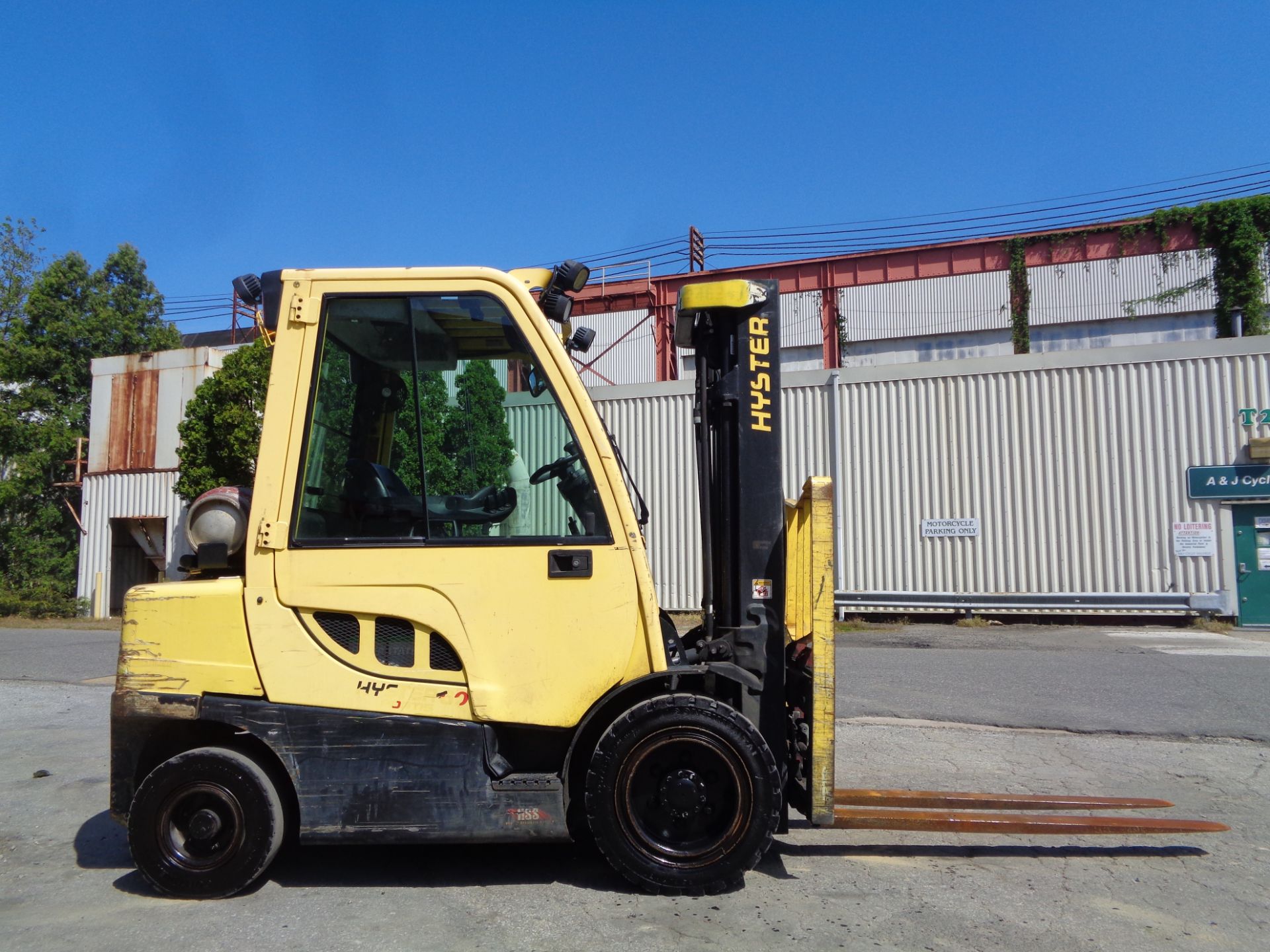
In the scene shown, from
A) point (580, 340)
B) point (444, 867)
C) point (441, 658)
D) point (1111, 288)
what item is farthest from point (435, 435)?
point (1111, 288)

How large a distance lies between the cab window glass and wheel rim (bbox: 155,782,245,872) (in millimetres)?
1211

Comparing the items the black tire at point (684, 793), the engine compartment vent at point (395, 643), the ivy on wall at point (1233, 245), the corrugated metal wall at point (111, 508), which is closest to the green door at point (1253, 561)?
the ivy on wall at point (1233, 245)

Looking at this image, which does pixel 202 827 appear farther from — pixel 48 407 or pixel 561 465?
pixel 48 407

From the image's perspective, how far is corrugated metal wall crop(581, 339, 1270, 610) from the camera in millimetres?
16172

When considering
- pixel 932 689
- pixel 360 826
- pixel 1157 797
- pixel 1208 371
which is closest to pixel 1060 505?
pixel 1208 371

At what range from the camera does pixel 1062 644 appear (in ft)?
44.1

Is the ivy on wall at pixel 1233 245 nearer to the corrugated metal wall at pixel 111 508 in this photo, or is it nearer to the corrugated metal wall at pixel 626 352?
the corrugated metal wall at pixel 626 352

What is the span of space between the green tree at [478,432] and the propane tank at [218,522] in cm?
98

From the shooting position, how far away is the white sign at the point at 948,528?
17266 mm

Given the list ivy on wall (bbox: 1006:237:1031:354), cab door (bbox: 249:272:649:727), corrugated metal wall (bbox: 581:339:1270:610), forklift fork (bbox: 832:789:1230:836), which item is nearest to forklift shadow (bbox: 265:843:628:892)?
cab door (bbox: 249:272:649:727)

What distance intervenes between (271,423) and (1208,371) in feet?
55.3

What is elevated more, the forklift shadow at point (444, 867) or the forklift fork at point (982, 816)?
the forklift fork at point (982, 816)

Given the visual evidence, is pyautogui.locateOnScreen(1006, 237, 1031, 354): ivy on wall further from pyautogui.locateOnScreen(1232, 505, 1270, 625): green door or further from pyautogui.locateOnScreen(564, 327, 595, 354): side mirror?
pyautogui.locateOnScreen(564, 327, 595, 354): side mirror

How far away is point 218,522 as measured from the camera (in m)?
4.11
